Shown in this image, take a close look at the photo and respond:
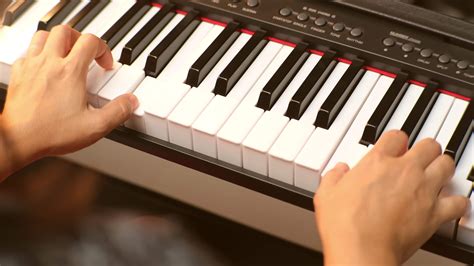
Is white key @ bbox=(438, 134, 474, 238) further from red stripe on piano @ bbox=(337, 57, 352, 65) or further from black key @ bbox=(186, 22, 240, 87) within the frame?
black key @ bbox=(186, 22, 240, 87)

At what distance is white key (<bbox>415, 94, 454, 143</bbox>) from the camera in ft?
4.77

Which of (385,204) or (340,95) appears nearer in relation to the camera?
(385,204)

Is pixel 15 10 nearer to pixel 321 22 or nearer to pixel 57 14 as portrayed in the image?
pixel 57 14

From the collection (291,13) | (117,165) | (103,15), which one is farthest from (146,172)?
(291,13)

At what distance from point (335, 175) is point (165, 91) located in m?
0.36

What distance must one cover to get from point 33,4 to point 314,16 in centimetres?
57

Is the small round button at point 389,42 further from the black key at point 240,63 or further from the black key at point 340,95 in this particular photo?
the black key at point 240,63

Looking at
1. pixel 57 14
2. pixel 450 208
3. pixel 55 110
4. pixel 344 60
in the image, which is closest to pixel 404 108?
pixel 344 60

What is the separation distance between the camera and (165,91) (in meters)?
1.53

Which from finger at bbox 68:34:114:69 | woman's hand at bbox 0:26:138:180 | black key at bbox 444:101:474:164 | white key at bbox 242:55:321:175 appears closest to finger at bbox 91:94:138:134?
woman's hand at bbox 0:26:138:180

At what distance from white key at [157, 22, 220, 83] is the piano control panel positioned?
39mm

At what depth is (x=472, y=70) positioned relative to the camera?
150 cm

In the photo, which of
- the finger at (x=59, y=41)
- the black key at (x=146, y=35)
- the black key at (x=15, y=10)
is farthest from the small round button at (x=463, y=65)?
the black key at (x=15, y=10)

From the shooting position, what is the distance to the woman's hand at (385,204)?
1.26 metres
